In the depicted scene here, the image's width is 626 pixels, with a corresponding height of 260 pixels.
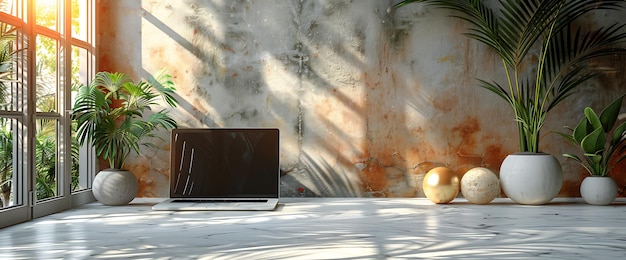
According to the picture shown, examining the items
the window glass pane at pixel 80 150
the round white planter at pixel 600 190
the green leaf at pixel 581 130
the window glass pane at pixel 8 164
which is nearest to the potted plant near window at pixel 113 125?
the window glass pane at pixel 80 150

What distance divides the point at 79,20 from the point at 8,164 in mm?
1560

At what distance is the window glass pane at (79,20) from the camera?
471cm

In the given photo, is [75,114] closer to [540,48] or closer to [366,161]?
[366,161]

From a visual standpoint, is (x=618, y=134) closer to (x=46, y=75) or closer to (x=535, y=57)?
(x=535, y=57)

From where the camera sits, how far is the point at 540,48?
495cm

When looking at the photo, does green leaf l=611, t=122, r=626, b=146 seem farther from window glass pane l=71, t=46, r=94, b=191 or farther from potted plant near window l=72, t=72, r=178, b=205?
window glass pane l=71, t=46, r=94, b=191

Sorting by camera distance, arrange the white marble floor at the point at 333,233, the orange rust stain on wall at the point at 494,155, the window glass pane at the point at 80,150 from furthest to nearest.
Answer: the orange rust stain on wall at the point at 494,155
the window glass pane at the point at 80,150
the white marble floor at the point at 333,233

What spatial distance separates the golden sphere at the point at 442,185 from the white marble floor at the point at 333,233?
0.33 ft

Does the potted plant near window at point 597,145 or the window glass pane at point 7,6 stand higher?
the window glass pane at point 7,6

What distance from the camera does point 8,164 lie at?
3615 millimetres

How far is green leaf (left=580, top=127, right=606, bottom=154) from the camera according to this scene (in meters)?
4.39

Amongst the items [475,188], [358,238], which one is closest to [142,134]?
[358,238]

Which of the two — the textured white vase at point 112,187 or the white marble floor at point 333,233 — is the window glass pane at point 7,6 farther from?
the textured white vase at point 112,187

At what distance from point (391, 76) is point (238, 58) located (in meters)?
1.22
